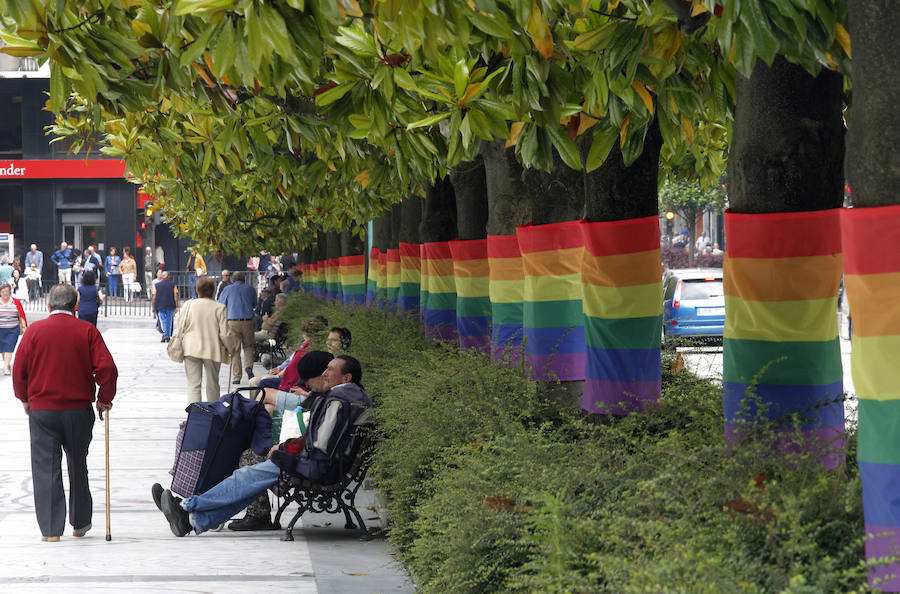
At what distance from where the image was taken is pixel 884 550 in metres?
3.89

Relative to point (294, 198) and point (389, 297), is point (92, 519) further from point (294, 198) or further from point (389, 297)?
point (389, 297)

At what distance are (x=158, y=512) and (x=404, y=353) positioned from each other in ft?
9.39

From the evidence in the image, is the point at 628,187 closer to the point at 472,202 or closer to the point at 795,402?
the point at 795,402

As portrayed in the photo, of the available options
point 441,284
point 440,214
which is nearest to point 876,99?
point 441,284

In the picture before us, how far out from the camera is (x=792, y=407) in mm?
5895

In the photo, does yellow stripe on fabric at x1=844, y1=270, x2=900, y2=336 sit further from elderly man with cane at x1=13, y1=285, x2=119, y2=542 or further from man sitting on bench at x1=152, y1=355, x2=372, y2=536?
elderly man with cane at x1=13, y1=285, x2=119, y2=542

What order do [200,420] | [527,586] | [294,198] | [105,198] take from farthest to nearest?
[105,198]
[294,198]
[200,420]
[527,586]

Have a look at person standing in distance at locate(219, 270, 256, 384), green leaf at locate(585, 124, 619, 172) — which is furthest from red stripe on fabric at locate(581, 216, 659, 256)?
person standing in distance at locate(219, 270, 256, 384)

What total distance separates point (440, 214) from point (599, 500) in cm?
Result: 1011

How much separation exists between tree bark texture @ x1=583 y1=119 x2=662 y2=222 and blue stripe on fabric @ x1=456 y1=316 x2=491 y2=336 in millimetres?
4717

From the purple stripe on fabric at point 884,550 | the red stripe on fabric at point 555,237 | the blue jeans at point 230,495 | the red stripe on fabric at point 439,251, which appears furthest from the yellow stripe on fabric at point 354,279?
the purple stripe on fabric at point 884,550

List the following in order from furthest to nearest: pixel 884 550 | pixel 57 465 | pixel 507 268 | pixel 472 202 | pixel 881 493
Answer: pixel 472 202, pixel 507 268, pixel 57 465, pixel 881 493, pixel 884 550

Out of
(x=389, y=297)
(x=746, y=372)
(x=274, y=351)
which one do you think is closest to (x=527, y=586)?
(x=746, y=372)

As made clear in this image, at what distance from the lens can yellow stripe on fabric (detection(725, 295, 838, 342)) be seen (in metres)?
5.86
